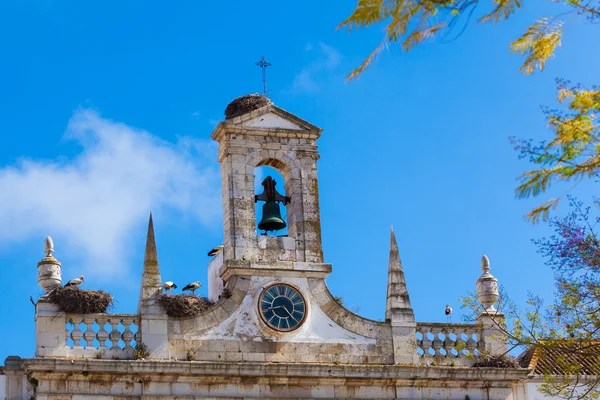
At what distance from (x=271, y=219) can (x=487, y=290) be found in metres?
3.96

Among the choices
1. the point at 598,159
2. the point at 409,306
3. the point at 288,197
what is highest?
the point at 288,197

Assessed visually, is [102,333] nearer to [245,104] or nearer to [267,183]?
[267,183]

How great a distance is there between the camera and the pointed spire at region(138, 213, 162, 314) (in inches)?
907

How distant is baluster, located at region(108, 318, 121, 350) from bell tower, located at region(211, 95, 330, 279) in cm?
214

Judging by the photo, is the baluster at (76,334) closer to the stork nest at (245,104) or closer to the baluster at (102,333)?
the baluster at (102,333)

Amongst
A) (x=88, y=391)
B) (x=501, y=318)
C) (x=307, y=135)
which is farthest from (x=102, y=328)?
(x=501, y=318)

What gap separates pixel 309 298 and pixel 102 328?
3.58m

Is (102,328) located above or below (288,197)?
below

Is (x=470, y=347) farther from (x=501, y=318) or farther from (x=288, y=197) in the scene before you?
(x=288, y=197)

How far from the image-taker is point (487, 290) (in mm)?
24719

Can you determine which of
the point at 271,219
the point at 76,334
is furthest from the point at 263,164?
the point at 76,334

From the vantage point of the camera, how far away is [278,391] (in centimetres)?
2308

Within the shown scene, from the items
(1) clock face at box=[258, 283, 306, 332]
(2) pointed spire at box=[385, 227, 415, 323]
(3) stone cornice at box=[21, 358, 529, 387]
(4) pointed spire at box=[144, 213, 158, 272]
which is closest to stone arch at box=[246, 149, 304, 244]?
(1) clock face at box=[258, 283, 306, 332]

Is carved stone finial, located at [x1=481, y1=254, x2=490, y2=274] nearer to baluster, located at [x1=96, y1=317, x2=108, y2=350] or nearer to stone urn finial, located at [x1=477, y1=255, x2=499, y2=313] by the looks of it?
stone urn finial, located at [x1=477, y1=255, x2=499, y2=313]
